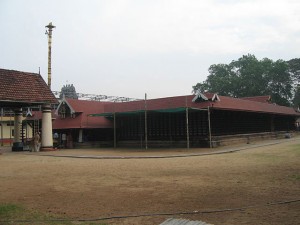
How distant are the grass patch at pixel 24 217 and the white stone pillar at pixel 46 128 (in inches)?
705

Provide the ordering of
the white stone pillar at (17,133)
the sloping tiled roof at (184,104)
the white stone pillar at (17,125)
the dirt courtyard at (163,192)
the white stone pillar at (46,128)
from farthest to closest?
the white stone pillar at (17,125), the white stone pillar at (17,133), the white stone pillar at (46,128), the sloping tiled roof at (184,104), the dirt courtyard at (163,192)

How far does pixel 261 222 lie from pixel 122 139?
23.9m

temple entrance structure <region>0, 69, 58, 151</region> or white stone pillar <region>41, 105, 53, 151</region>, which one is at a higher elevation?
temple entrance structure <region>0, 69, 58, 151</region>

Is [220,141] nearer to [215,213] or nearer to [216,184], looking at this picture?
[216,184]

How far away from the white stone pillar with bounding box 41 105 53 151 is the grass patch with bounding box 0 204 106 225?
1792 cm

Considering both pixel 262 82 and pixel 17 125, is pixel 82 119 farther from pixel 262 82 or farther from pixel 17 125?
pixel 262 82

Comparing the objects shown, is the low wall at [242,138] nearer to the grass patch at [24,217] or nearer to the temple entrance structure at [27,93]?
the temple entrance structure at [27,93]

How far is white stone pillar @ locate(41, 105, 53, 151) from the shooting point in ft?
80.7

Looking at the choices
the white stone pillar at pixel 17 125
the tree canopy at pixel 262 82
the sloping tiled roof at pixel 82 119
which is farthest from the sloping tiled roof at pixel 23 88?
the tree canopy at pixel 262 82

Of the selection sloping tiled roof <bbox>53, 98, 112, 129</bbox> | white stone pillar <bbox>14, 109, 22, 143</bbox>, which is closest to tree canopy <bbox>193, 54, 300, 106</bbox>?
sloping tiled roof <bbox>53, 98, 112, 129</bbox>

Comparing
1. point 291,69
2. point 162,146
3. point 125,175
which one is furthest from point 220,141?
point 291,69

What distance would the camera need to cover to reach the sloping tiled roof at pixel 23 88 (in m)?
22.1

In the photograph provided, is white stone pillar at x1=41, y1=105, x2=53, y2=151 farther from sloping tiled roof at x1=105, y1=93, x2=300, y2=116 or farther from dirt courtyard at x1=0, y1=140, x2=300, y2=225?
dirt courtyard at x1=0, y1=140, x2=300, y2=225

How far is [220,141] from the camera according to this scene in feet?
82.3
